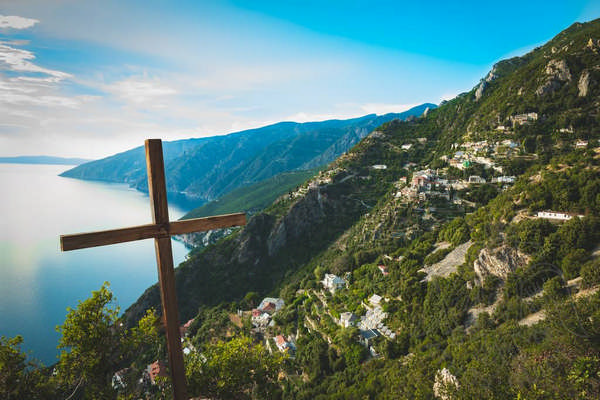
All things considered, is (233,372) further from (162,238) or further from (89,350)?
(162,238)

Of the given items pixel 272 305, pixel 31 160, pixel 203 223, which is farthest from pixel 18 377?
pixel 31 160

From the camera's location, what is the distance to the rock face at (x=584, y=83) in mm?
35931

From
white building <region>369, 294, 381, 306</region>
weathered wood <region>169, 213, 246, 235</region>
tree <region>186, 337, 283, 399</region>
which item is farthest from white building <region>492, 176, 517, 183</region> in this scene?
weathered wood <region>169, 213, 246, 235</region>

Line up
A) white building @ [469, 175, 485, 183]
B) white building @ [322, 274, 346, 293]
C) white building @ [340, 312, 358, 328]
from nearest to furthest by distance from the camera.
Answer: white building @ [340, 312, 358, 328]
white building @ [322, 274, 346, 293]
white building @ [469, 175, 485, 183]

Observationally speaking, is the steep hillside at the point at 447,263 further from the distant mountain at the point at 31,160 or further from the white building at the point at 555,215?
the distant mountain at the point at 31,160

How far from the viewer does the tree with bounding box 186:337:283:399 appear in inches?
142

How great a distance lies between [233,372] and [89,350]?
1.72 m

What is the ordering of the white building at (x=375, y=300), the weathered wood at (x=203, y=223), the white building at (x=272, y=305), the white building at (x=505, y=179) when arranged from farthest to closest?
1. the white building at (x=272, y=305)
2. the white building at (x=505, y=179)
3. the white building at (x=375, y=300)
4. the weathered wood at (x=203, y=223)

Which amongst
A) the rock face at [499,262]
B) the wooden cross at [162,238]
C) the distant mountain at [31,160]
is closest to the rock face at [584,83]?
the rock face at [499,262]

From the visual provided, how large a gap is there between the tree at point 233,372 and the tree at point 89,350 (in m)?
1.00

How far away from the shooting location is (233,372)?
3.71m

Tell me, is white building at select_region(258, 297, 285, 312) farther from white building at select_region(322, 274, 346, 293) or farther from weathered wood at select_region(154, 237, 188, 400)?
weathered wood at select_region(154, 237, 188, 400)

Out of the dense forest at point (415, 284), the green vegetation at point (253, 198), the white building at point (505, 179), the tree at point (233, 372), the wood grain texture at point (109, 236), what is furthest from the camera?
the green vegetation at point (253, 198)

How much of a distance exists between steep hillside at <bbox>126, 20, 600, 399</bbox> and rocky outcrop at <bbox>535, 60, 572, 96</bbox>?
205 millimetres
